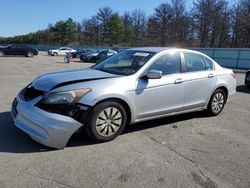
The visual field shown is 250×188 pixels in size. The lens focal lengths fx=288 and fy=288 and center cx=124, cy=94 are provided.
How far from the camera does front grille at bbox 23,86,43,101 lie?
4.50 metres

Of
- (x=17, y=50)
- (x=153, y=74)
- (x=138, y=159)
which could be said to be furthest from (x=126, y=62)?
(x=17, y=50)

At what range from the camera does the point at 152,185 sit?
342 centimetres

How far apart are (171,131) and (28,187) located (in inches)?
117

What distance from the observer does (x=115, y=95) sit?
15.1 feet

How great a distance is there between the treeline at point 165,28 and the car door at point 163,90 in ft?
162

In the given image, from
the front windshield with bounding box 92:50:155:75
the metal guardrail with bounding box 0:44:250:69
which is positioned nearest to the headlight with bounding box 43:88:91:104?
the front windshield with bounding box 92:50:155:75

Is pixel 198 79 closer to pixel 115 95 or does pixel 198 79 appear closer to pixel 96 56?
pixel 115 95

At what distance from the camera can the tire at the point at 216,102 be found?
653cm

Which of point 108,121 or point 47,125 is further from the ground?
point 47,125

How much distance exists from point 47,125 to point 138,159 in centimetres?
138

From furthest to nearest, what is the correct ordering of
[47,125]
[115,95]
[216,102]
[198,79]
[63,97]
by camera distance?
[216,102] < [198,79] < [115,95] < [63,97] < [47,125]

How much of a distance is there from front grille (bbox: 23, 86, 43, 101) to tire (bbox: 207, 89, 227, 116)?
3.83 metres

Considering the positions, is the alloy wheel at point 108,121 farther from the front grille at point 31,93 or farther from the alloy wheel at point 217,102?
the alloy wheel at point 217,102

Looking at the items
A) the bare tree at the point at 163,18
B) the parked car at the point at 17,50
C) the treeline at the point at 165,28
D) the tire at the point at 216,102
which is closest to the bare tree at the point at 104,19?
the treeline at the point at 165,28
